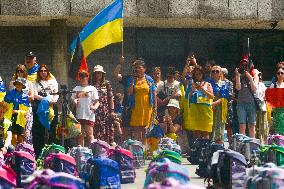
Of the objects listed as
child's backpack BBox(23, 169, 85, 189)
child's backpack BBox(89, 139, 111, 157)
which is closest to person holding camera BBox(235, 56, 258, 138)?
child's backpack BBox(89, 139, 111, 157)

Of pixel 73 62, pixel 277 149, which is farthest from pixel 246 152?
pixel 73 62

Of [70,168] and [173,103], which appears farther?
[173,103]

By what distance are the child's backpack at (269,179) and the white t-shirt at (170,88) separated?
8.56 meters

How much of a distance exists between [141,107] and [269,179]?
774cm

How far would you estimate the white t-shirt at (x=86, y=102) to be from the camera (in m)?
15.7

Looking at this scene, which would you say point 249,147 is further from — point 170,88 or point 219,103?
point 170,88

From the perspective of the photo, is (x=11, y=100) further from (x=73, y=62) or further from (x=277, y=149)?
(x=277, y=149)

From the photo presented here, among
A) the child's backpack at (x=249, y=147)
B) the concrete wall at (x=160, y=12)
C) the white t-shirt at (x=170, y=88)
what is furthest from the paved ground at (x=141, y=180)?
the concrete wall at (x=160, y=12)

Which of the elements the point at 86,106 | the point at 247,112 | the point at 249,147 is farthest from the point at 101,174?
the point at 247,112

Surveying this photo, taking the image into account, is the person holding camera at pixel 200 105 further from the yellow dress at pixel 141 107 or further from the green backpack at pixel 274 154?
the green backpack at pixel 274 154

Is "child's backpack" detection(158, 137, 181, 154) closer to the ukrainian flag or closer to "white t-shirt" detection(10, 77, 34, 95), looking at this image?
the ukrainian flag

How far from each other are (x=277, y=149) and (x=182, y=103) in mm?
5284

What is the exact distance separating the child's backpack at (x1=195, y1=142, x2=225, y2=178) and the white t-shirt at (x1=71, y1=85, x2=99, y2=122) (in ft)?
10.7

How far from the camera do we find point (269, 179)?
28.5 feet
